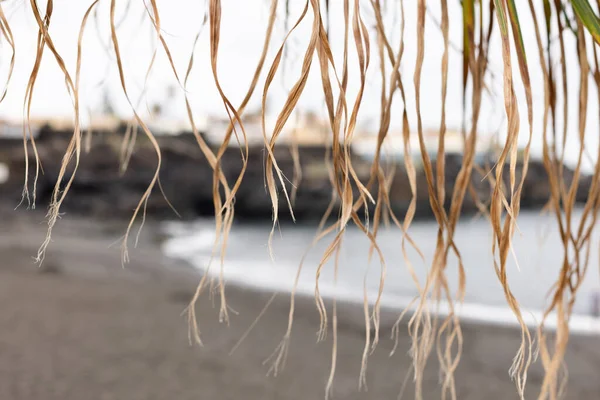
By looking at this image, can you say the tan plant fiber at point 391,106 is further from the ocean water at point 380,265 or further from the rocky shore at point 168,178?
the rocky shore at point 168,178

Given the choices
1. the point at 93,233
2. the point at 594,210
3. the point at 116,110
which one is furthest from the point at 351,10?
the point at 116,110

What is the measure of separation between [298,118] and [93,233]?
6152 millimetres

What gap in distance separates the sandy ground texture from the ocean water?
56 centimetres

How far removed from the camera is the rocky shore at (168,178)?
347 inches

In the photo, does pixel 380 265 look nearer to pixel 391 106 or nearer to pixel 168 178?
pixel 168 178

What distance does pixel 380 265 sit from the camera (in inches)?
255

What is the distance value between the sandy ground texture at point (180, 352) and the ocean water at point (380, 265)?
56 cm

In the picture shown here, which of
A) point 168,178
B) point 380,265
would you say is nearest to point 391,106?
point 380,265

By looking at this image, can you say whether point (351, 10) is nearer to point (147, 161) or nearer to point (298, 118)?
point (298, 118)

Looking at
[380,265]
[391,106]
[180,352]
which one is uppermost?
[391,106]

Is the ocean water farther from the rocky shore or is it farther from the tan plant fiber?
the tan plant fiber

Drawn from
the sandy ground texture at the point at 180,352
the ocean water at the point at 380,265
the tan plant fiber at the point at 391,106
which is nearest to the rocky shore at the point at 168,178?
the ocean water at the point at 380,265

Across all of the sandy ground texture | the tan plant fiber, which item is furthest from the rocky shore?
the tan plant fiber

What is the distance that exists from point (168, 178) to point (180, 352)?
29.1 ft
